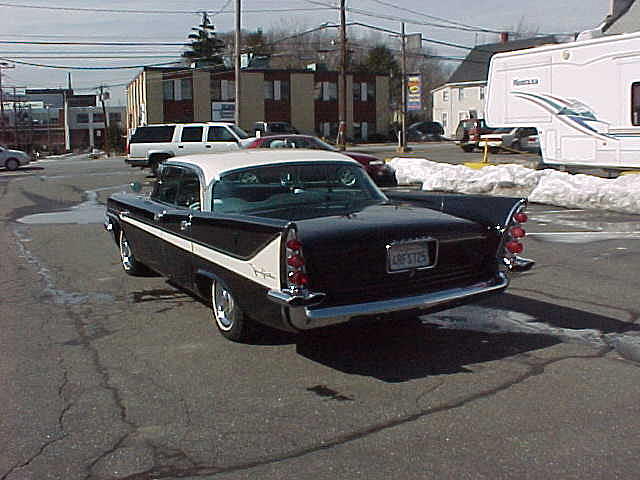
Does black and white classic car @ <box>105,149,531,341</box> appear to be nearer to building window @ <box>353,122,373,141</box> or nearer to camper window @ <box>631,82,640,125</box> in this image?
camper window @ <box>631,82,640,125</box>

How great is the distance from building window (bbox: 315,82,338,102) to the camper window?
5233 cm

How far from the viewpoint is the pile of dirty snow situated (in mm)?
14195

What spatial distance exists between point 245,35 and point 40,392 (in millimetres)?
91528

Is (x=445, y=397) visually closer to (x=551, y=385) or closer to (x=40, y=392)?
(x=551, y=385)

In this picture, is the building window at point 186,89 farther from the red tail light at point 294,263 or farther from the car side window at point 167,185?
the red tail light at point 294,263

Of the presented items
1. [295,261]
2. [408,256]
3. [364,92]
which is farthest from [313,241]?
[364,92]

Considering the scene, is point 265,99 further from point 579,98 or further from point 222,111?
point 579,98

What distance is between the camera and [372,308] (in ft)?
17.1

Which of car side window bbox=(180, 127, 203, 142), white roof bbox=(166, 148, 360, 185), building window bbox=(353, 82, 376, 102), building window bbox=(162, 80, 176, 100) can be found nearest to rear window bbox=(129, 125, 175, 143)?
car side window bbox=(180, 127, 203, 142)

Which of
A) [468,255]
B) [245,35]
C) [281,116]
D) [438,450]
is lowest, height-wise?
[438,450]

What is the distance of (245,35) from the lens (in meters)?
92.8

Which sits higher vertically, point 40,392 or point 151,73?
point 151,73

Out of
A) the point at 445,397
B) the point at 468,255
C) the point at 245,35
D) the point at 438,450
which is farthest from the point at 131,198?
the point at 245,35

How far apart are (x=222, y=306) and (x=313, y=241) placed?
53.6 inches
